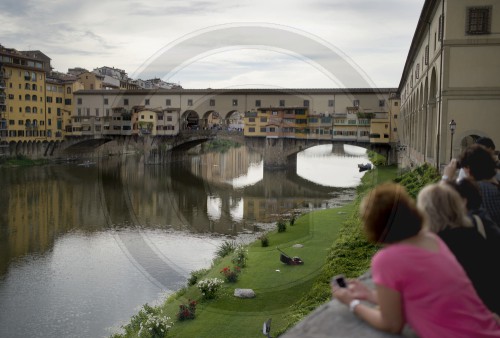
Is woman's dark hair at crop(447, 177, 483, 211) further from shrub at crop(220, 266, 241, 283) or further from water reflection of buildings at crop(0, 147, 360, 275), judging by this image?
water reflection of buildings at crop(0, 147, 360, 275)

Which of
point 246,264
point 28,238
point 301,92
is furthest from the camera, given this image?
point 301,92

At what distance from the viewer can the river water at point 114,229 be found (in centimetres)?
1460

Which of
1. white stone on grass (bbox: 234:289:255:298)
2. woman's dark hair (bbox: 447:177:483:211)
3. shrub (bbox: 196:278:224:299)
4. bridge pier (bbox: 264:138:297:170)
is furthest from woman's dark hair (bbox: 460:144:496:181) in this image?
bridge pier (bbox: 264:138:297:170)

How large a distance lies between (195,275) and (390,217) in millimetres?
14283

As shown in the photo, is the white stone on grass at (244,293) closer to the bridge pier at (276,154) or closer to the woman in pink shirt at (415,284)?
the woman in pink shirt at (415,284)

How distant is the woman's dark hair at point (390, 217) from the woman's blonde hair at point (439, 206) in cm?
43

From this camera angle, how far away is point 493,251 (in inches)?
139

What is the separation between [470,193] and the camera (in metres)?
4.20

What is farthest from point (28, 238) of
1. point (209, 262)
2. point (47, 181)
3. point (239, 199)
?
point (47, 181)

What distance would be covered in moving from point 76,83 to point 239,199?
1609 inches

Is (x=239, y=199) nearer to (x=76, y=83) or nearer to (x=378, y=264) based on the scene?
(x=378, y=264)

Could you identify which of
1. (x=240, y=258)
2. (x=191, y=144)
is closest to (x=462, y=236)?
(x=240, y=258)

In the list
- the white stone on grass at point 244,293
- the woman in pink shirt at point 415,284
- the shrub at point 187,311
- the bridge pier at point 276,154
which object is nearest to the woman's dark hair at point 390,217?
the woman in pink shirt at point 415,284

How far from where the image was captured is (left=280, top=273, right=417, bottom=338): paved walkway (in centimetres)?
265
